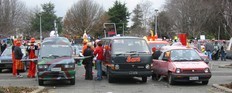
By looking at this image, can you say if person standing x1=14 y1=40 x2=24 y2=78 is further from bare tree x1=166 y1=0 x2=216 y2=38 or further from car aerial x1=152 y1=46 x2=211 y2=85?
bare tree x1=166 y1=0 x2=216 y2=38

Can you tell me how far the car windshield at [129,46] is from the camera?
17.7m

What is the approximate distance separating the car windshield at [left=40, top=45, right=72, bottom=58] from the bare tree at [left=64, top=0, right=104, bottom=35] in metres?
65.0

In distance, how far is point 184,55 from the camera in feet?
58.4

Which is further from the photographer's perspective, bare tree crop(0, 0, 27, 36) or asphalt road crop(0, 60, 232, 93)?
bare tree crop(0, 0, 27, 36)

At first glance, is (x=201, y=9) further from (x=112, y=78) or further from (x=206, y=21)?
(x=112, y=78)

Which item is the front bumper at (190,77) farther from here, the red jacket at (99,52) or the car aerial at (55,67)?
the car aerial at (55,67)

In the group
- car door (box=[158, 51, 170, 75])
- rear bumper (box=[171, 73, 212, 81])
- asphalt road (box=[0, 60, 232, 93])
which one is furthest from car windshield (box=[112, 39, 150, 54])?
rear bumper (box=[171, 73, 212, 81])

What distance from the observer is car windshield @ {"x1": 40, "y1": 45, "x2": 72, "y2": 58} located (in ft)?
58.4

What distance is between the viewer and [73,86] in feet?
55.8

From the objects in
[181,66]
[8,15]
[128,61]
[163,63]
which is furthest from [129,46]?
[8,15]

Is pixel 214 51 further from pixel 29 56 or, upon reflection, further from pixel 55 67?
pixel 55 67

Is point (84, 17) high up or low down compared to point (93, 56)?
up

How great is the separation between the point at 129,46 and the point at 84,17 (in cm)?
6605

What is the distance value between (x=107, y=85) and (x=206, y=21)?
5551cm
